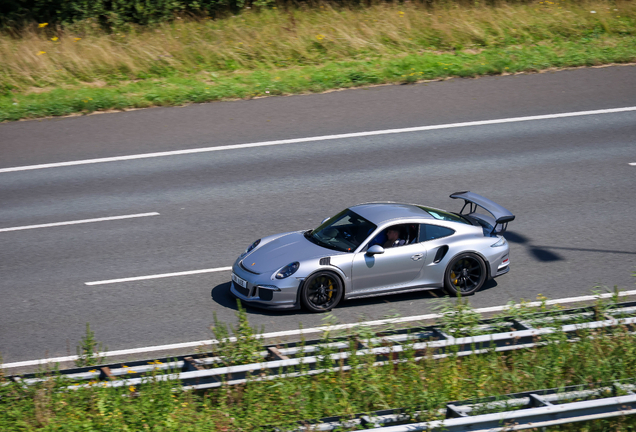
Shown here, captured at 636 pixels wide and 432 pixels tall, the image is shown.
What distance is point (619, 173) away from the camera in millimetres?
14164

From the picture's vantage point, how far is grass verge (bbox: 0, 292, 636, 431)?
633 centimetres

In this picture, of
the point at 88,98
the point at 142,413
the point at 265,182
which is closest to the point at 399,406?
the point at 142,413

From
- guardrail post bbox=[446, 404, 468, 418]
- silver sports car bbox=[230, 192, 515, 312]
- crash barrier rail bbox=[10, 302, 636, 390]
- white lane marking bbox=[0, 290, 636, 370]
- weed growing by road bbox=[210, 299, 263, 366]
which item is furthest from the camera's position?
silver sports car bbox=[230, 192, 515, 312]

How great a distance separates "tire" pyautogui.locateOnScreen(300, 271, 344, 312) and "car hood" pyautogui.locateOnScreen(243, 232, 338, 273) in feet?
1.00

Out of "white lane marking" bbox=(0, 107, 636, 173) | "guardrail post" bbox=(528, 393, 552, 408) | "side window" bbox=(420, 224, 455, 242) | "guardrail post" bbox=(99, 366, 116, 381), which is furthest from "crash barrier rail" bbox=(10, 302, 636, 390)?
"white lane marking" bbox=(0, 107, 636, 173)

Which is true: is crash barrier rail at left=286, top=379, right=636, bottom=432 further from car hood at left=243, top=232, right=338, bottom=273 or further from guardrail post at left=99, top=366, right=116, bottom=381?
car hood at left=243, top=232, right=338, bottom=273

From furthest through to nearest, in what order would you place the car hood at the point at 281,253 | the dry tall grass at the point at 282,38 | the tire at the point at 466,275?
the dry tall grass at the point at 282,38 → the tire at the point at 466,275 → the car hood at the point at 281,253

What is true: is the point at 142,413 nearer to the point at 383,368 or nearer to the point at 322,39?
the point at 383,368

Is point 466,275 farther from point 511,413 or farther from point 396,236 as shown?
point 511,413

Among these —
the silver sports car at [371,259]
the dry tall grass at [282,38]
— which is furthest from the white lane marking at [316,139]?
the silver sports car at [371,259]

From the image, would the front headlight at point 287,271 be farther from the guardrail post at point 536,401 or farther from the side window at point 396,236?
the guardrail post at point 536,401

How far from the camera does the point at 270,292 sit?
30.8 feet

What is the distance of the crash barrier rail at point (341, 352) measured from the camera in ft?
22.5

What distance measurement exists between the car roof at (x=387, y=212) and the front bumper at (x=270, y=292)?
153cm
